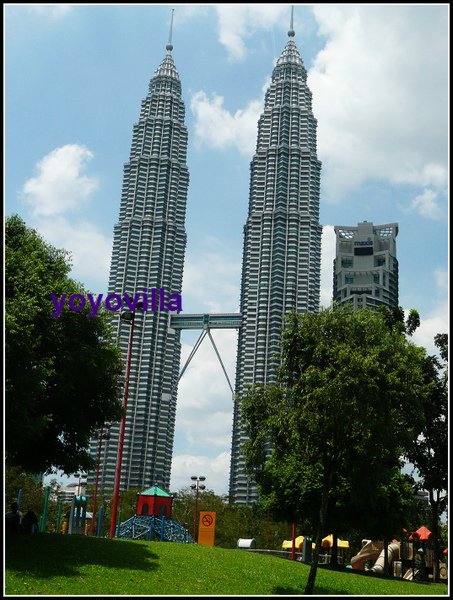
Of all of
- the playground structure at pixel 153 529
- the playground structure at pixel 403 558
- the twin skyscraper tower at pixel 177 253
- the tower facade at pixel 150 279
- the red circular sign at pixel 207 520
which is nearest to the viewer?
the playground structure at pixel 153 529

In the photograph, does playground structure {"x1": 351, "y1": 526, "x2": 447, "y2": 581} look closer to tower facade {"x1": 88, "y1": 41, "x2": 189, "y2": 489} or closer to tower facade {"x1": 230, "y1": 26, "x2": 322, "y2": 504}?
tower facade {"x1": 230, "y1": 26, "x2": 322, "y2": 504}

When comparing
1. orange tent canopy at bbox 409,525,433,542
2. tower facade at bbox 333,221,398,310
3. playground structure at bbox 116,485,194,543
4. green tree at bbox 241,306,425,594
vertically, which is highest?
tower facade at bbox 333,221,398,310

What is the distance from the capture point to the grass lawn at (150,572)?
23.6 meters

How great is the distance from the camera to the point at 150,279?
393 ft

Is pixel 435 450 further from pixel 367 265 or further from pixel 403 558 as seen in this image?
pixel 367 265

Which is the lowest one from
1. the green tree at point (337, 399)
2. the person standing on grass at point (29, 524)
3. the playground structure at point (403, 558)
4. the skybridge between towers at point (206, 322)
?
the playground structure at point (403, 558)

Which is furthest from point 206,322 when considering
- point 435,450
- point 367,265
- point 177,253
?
point 435,450

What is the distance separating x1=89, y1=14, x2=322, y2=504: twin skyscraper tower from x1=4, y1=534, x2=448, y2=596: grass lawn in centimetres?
7897

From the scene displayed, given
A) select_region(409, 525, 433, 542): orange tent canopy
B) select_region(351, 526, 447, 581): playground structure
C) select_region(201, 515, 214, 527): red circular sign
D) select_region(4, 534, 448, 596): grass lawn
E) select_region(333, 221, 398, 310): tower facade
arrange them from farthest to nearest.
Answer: select_region(333, 221, 398, 310): tower facade < select_region(409, 525, 433, 542): orange tent canopy < select_region(351, 526, 447, 581): playground structure < select_region(201, 515, 214, 527): red circular sign < select_region(4, 534, 448, 596): grass lawn

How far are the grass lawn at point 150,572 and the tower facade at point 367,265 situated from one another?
140575mm

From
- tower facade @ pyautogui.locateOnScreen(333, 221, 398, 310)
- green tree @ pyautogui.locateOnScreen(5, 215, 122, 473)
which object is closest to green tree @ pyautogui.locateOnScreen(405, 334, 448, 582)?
green tree @ pyautogui.locateOnScreen(5, 215, 122, 473)

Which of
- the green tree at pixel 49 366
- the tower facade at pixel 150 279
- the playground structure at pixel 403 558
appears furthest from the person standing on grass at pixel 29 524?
the tower facade at pixel 150 279

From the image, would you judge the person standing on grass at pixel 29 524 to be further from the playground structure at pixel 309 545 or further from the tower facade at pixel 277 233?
the tower facade at pixel 277 233

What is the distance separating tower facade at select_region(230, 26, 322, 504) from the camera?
118625 mm
